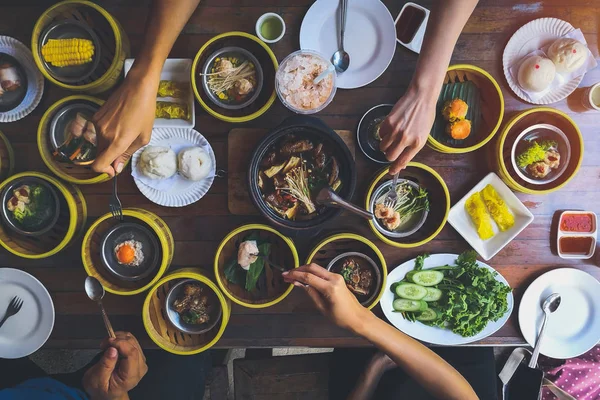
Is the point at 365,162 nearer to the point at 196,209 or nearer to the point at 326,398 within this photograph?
the point at 196,209

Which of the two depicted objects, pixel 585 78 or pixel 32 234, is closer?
pixel 32 234

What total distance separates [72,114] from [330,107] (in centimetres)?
156

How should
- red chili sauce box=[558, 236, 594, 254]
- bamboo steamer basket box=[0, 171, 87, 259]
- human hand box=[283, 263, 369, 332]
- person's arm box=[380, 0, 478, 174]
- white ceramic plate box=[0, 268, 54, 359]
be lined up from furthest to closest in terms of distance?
red chili sauce box=[558, 236, 594, 254] → white ceramic plate box=[0, 268, 54, 359] → bamboo steamer basket box=[0, 171, 87, 259] → human hand box=[283, 263, 369, 332] → person's arm box=[380, 0, 478, 174]

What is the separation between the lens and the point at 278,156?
2.54m

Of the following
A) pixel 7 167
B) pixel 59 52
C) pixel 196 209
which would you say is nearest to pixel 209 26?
pixel 59 52

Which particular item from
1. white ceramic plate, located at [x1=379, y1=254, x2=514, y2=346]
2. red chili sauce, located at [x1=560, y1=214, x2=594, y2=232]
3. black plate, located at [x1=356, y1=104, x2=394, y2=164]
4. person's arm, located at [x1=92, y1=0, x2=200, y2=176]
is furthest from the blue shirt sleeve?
red chili sauce, located at [x1=560, y1=214, x2=594, y2=232]

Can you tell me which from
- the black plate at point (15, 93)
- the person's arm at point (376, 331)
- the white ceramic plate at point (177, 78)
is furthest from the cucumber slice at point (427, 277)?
the black plate at point (15, 93)

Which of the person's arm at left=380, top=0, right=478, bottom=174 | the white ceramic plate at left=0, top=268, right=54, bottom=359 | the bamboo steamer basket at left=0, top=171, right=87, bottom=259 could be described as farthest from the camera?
the white ceramic plate at left=0, top=268, right=54, bottom=359

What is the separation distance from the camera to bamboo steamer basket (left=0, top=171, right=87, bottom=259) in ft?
8.36

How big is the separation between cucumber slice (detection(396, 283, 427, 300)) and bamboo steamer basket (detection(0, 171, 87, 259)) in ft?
6.52

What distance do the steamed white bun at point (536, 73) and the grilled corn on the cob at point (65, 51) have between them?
262 cm

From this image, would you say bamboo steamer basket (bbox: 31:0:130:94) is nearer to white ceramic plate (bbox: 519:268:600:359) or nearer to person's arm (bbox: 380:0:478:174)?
person's arm (bbox: 380:0:478:174)

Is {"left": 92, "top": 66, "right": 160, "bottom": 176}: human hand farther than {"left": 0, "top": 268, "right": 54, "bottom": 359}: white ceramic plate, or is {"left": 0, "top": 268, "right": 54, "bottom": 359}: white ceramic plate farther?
{"left": 0, "top": 268, "right": 54, "bottom": 359}: white ceramic plate

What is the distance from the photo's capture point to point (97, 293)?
8.59ft
